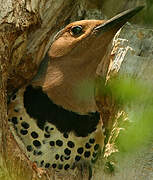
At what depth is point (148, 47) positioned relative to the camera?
3229 mm

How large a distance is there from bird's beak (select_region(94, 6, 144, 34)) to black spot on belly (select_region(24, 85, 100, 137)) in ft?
2.17

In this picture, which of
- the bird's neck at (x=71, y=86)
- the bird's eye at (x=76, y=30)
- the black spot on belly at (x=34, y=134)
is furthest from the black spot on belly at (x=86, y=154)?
the bird's eye at (x=76, y=30)

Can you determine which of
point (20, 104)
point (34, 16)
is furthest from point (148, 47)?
point (20, 104)

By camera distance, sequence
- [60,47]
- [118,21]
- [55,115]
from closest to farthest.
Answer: [118,21]
[55,115]
[60,47]

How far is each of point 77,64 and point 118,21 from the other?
0.55 m

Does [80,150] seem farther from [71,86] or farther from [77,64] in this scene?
[77,64]

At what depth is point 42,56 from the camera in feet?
12.8

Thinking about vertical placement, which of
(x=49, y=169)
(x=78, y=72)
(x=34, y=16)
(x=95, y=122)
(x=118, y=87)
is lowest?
(x=49, y=169)

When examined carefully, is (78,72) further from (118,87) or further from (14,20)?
(118,87)

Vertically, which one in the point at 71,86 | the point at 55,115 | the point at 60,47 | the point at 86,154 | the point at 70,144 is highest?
the point at 60,47

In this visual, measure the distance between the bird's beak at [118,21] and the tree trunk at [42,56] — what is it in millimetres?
110

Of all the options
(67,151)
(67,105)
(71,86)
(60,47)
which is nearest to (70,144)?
(67,151)

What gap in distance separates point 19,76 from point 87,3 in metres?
0.98

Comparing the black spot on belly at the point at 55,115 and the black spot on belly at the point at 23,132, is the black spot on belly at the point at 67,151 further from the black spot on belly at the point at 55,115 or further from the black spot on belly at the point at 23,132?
the black spot on belly at the point at 23,132
